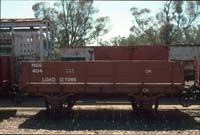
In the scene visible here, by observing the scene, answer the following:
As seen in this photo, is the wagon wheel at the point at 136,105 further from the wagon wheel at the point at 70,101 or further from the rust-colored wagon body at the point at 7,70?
the rust-colored wagon body at the point at 7,70

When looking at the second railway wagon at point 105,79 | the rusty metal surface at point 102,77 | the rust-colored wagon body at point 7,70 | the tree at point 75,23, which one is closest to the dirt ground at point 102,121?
the second railway wagon at point 105,79

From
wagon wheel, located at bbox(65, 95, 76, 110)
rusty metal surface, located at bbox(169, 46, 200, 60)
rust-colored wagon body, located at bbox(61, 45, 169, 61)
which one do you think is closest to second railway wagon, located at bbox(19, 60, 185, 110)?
wagon wheel, located at bbox(65, 95, 76, 110)

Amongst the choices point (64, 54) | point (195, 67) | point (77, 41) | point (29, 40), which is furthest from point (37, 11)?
point (195, 67)

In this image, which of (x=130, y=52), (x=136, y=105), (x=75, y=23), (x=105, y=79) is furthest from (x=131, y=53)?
(x=75, y=23)

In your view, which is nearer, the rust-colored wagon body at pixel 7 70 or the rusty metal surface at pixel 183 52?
the rust-colored wagon body at pixel 7 70

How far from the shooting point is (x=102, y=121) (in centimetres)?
1484

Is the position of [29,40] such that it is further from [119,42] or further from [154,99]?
[119,42]

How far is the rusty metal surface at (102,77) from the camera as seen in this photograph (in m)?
15.3

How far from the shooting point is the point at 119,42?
81625mm

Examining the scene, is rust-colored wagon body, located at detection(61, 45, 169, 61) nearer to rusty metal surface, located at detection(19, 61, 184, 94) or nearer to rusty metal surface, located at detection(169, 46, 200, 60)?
rusty metal surface, located at detection(169, 46, 200, 60)

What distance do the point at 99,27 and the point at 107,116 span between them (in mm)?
41202

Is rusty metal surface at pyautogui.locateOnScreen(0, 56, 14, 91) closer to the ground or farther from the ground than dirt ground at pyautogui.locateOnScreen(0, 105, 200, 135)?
farther from the ground

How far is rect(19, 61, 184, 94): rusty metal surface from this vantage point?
1527 cm

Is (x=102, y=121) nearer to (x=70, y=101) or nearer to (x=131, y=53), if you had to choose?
(x=70, y=101)
